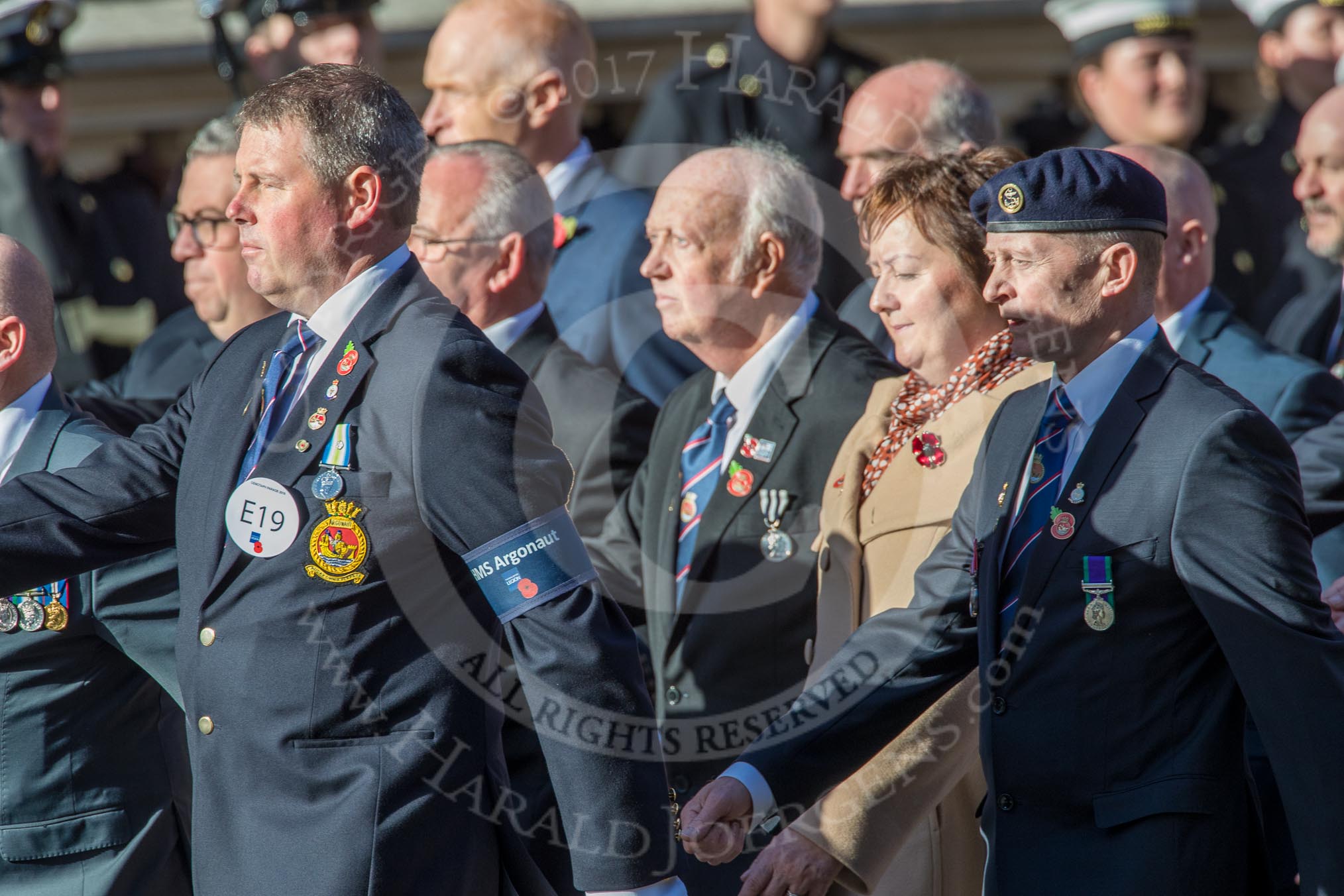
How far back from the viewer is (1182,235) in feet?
15.5

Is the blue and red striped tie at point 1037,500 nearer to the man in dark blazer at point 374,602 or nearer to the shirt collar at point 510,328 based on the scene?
the man in dark blazer at point 374,602

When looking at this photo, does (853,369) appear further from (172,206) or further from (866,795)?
(172,206)

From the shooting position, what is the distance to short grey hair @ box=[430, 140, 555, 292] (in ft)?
14.9

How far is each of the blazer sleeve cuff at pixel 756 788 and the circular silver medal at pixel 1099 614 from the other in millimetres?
660

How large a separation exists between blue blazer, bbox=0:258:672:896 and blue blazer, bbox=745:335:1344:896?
25.5 inches

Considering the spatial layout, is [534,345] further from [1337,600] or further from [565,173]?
[1337,600]

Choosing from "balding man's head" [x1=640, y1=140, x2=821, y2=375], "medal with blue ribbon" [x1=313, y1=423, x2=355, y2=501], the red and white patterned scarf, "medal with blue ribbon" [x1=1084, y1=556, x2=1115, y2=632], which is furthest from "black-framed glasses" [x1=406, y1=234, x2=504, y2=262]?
"medal with blue ribbon" [x1=1084, y1=556, x2=1115, y2=632]

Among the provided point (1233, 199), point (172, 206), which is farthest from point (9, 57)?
point (1233, 199)

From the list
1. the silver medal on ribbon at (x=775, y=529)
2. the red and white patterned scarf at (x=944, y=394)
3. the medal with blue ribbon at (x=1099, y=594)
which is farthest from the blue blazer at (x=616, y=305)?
the medal with blue ribbon at (x=1099, y=594)

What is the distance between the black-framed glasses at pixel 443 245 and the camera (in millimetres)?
4527

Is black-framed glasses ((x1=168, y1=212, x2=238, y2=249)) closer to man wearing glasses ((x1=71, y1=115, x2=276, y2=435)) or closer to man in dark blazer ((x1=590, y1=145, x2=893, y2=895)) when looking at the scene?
man wearing glasses ((x1=71, y1=115, x2=276, y2=435))

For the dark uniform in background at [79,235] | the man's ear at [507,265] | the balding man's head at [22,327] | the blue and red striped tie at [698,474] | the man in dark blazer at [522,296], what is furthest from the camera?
the dark uniform in background at [79,235]

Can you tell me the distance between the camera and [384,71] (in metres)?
8.48

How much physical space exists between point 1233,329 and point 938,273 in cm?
131
